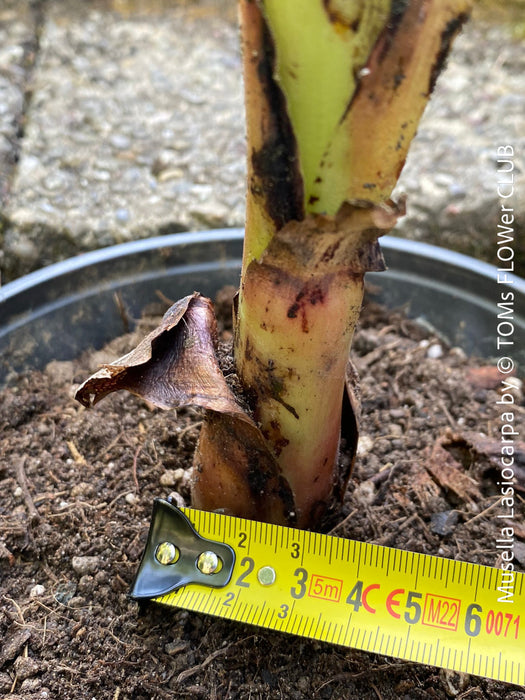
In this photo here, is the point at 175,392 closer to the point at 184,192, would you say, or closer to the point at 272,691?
the point at 272,691

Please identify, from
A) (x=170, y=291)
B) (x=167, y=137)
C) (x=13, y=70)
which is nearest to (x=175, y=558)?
(x=170, y=291)

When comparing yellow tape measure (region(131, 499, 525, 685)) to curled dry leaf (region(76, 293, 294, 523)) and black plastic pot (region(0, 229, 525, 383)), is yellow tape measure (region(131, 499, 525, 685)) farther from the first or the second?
black plastic pot (region(0, 229, 525, 383))

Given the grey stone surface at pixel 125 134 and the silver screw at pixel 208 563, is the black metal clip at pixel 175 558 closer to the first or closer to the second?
the silver screw at pixel 208 563

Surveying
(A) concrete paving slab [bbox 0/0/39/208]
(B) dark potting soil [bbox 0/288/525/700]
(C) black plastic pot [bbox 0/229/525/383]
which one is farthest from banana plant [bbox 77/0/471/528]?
(A) concrete paving slab [bbox 0/0/39/208]

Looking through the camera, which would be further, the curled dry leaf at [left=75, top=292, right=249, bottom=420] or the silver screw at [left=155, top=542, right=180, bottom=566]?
the silver screw at [left=155, top=542, right=180, bottom=566]

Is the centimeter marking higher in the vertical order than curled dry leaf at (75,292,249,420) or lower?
lower

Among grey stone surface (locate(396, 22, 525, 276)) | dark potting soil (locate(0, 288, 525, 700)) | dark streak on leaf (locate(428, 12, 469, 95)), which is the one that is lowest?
dark potting soil (locate(0, 288, 525, 700))

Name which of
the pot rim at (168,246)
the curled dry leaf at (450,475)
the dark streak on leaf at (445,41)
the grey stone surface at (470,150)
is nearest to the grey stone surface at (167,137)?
the grey stone surface at (470,150)
